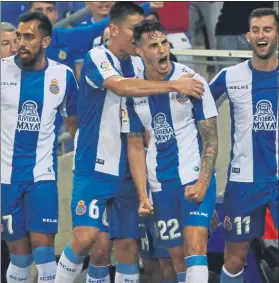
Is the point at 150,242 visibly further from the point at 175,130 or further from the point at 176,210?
the point at 175,130

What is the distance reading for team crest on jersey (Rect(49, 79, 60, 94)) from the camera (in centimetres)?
1075

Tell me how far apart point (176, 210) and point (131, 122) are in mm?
788

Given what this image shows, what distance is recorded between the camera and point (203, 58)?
1229cm

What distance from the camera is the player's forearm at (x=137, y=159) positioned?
10.2 m

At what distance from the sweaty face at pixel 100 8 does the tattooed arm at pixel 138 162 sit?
2.74 meters

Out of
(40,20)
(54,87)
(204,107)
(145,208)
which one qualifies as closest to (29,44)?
(40,20)

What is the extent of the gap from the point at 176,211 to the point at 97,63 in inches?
52.4

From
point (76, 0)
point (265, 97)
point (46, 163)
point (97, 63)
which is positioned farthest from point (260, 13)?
point (76, 0)

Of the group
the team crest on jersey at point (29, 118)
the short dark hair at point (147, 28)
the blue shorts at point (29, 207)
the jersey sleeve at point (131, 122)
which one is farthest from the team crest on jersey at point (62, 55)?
the short dark hair at point (147, 28)

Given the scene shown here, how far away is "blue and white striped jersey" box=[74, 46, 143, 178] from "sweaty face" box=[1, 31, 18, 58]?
1372 mm

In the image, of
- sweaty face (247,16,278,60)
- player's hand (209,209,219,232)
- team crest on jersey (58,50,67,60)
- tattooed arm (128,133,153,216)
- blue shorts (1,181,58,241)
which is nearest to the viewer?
tattooed arm (128,133,153,216)

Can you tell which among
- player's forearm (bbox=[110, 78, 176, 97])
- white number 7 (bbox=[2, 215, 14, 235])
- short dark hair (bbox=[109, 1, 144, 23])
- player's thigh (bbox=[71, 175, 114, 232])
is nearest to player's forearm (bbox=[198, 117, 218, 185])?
player's forearm (bbox=[110, 78, 176, 97])

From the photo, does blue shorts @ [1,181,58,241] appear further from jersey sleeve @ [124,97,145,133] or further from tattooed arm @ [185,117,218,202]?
tattooed arm @ [185,117,218,202]

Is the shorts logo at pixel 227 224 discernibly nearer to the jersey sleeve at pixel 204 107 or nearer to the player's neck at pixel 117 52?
the jersey sleeve at pixel 204 107
